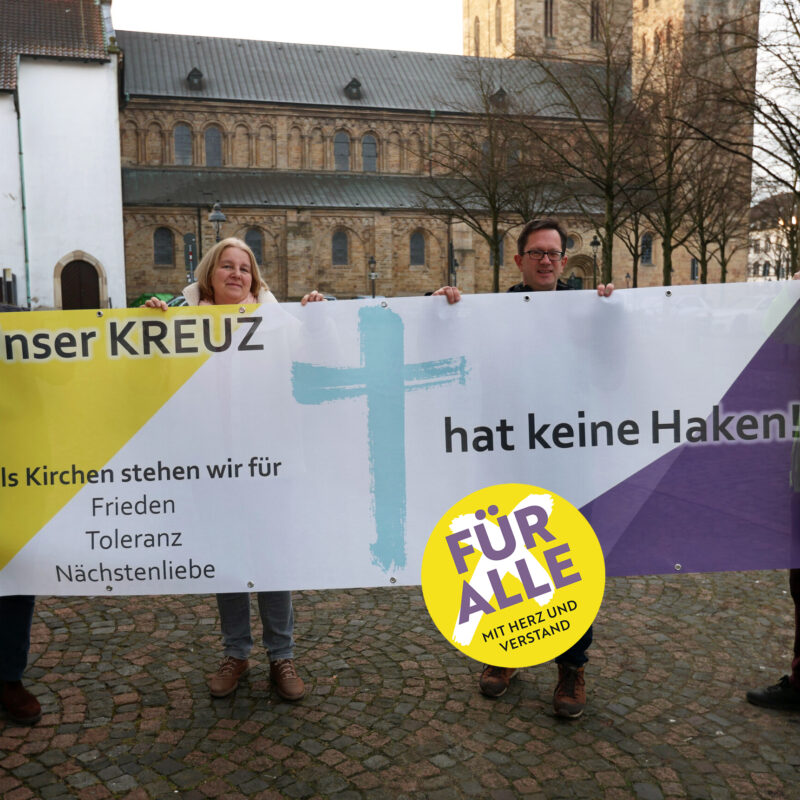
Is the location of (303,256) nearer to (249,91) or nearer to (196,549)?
(249,91)

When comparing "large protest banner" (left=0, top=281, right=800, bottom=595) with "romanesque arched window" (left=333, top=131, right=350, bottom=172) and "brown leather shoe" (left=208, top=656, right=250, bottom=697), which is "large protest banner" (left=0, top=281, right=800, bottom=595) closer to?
"brown leather shoe" (left=208, top=656, right=250, bottom=697)

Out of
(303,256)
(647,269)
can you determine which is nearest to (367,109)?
(303,256)

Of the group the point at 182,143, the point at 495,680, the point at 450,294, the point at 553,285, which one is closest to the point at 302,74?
the point at 182,143

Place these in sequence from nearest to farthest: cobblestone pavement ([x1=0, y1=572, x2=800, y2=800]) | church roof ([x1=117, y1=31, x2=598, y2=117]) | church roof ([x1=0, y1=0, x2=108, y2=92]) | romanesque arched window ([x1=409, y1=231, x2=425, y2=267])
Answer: cobblestone pavement ([x1=0, y1=572, x2=800, y2=800])
church roof ([x1=0, y1=0, x2=108, y2=92])
church roof ([x1=117, y1=31, x2=598, y2=117])
romanesque arched window ([x1=409, y1=231, x2=425, y2=267])

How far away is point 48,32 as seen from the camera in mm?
40781

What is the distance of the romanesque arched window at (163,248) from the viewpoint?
51.5 m

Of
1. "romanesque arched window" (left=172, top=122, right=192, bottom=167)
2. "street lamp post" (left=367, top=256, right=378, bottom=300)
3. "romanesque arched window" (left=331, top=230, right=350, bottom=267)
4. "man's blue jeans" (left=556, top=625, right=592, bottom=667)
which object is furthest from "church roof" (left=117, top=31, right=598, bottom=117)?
"man's blue jeans" (left=556, top=625, right=592, bottom=667)

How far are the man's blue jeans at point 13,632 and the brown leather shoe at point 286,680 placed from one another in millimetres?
1127

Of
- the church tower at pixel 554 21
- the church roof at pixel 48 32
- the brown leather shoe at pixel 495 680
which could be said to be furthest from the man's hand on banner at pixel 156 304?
the church tower at pixel 554 21

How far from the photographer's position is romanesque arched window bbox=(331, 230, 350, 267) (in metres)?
55.2

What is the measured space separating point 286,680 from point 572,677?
1321 millimetres

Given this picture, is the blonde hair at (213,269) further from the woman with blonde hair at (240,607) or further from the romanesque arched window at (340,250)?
the romanesque arched window at (340,250)

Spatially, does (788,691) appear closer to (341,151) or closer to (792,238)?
(792,238)

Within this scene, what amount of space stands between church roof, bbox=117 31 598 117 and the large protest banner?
54031 millimetres
